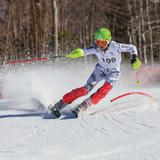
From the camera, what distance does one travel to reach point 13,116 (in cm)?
939

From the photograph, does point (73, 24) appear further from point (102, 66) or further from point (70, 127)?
point (70, 127)

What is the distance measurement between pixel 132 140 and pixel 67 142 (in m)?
0.98

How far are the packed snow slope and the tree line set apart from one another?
7172mm

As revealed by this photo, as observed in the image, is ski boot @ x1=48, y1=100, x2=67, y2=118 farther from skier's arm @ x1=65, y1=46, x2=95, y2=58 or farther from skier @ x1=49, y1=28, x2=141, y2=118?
skier's arm @ x1=65, y1=46, x2=95, y2=58

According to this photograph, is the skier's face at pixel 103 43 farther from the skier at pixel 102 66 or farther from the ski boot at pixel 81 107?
the ski boot at pixel 81 107

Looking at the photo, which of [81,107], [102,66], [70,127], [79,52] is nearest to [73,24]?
[102,66]

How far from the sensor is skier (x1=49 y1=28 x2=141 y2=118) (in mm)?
9367

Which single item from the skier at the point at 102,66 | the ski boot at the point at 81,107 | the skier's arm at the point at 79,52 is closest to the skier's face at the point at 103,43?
the skier at the point at 102,66

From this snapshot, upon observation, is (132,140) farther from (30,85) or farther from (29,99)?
(30,85)

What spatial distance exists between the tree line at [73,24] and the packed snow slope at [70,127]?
717cm

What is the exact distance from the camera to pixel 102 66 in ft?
32.1

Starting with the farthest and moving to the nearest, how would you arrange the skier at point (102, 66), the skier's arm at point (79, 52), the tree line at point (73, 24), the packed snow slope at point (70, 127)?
the tree line at point (73, 24), the skier's arm at point (79, 52), the skier at point (102, 66), the packed snow slope at point (70, 127)

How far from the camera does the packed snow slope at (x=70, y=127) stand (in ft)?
22.4

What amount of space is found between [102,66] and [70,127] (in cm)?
190
